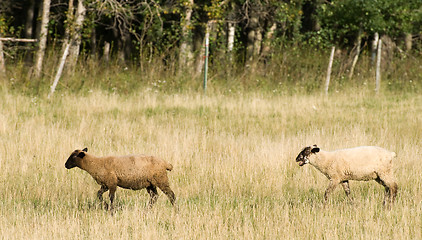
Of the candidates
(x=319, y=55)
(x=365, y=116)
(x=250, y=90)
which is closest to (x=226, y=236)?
(x=365, y=116)

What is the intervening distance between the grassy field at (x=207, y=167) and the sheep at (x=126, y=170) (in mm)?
315

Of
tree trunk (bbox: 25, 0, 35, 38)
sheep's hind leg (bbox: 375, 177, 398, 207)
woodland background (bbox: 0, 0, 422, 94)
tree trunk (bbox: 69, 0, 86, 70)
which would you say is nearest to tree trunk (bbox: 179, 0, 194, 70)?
woodland background (bbox: 0, 0, 422, 94)

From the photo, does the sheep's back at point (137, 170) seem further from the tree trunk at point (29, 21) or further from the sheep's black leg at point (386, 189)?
the tree trunk at point (29, 21)

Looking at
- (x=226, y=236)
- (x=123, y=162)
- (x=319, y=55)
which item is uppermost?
(x=319, y=55)

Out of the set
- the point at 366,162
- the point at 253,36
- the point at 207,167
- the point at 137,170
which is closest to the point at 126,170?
the point at 137,170

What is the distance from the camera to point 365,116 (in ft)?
47.1

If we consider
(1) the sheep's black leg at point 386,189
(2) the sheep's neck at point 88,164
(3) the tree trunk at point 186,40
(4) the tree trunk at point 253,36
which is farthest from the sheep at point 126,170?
(4) the tree trunk at point 253,36

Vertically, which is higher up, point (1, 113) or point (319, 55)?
point (319, 55)

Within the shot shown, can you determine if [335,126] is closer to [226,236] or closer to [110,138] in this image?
[110,138]

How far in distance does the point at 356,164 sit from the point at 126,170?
2673 mm

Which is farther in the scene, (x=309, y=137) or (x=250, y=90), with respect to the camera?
(x=250, y=90)

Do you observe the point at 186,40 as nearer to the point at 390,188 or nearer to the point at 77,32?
the point at 77,32

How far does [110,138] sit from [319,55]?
1178 centimetres

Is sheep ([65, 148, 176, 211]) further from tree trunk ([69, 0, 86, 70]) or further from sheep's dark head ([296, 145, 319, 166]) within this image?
tree trunk ([69, 0, 86, 70])
